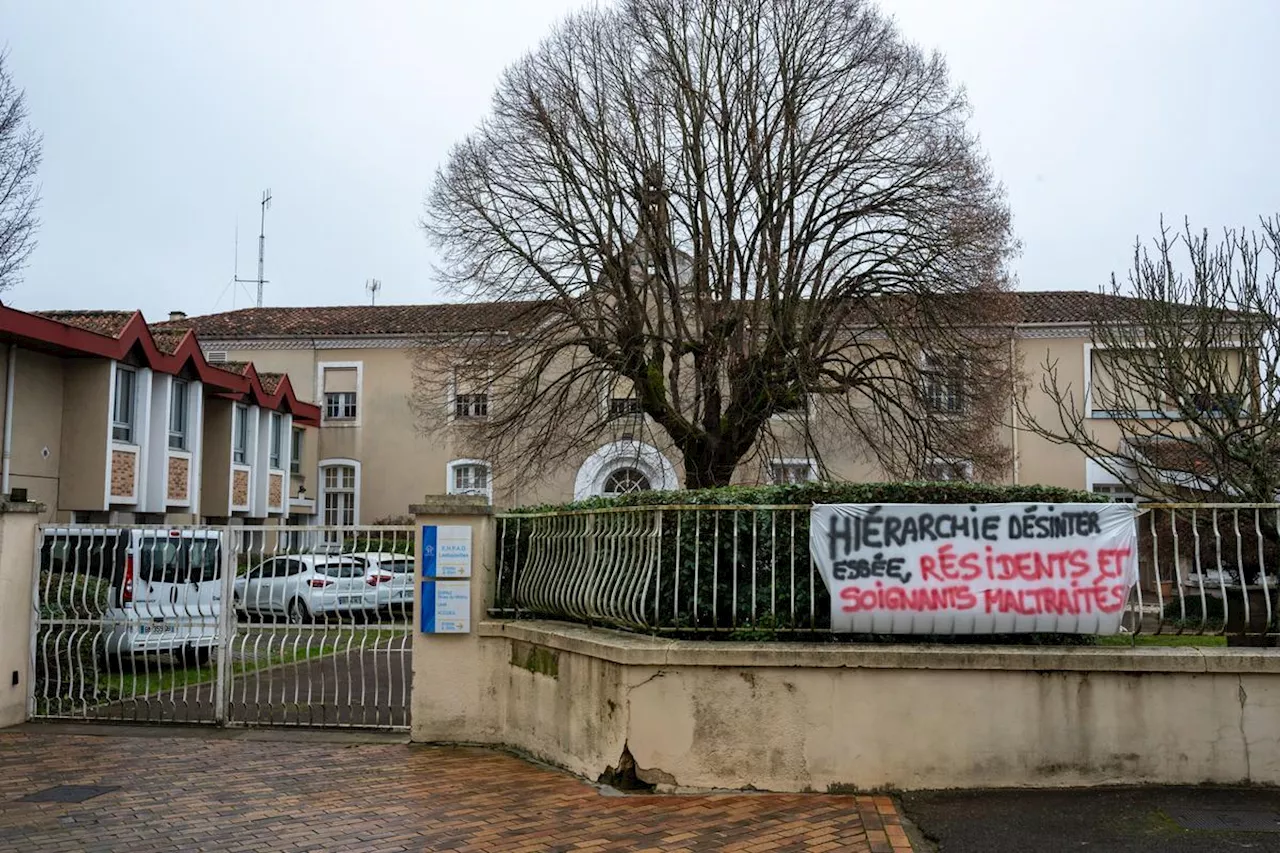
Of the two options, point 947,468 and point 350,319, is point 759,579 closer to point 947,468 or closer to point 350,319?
point 947,468

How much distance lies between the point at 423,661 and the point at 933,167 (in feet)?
53.6

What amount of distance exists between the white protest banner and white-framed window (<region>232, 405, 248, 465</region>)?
25376mm

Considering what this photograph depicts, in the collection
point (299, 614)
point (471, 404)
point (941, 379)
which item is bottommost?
point (299, 614)

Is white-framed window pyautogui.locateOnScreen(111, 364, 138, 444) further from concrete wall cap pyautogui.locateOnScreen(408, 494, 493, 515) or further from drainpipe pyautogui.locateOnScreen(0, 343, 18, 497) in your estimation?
concrete wall cap pyautogui.locateOnScreen(408, 494, 493, 515)

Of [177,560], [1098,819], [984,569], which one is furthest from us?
[177,560]

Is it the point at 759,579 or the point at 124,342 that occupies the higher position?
the point at 124,342

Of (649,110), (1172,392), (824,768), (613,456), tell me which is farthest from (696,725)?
(613,456)

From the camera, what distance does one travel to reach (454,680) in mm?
9000

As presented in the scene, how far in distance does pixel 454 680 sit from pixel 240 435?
23347mm

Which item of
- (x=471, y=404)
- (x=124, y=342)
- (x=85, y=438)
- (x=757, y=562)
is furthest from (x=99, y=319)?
(x=757, y=562)

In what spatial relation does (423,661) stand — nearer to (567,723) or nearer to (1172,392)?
(567,723)

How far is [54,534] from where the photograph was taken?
10508 mm

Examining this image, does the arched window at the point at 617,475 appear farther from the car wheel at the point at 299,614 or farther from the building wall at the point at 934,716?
the building wall at the point at 934,716

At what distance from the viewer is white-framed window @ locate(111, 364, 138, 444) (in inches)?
933
